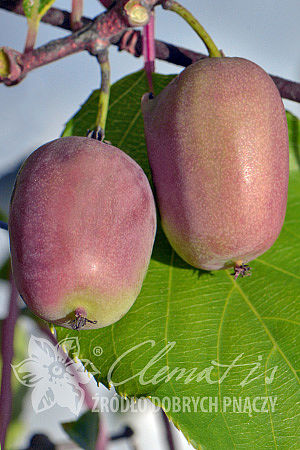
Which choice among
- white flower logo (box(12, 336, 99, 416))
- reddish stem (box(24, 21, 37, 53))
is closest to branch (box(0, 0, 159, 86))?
reddish stem (box(24, 21, 37, 53))

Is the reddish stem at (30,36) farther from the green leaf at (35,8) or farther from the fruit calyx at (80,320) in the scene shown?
the fruit calyx at (80,320)

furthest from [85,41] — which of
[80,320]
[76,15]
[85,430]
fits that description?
[85,430]

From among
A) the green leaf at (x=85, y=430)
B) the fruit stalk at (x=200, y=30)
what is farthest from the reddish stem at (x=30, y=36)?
the green leaf at (x=85, y=430)

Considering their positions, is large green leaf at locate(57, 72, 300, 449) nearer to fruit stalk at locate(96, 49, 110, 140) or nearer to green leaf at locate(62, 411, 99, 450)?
fruit stalk at locate(96, 49, 110, 140)

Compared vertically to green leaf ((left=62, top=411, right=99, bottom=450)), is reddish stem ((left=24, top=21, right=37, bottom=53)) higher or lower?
higher

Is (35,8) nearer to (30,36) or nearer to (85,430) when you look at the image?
(30,36)

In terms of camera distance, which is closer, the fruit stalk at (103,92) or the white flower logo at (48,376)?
the fruit stalk at (103,92)

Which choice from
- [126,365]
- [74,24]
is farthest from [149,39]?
[126,365]
